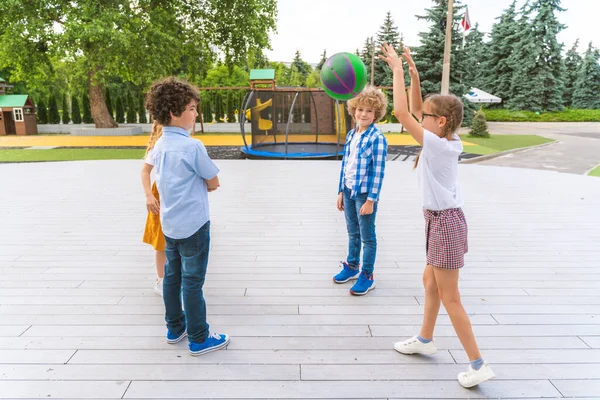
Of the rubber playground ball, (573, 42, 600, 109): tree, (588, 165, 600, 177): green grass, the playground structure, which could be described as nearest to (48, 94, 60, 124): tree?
the playground structure

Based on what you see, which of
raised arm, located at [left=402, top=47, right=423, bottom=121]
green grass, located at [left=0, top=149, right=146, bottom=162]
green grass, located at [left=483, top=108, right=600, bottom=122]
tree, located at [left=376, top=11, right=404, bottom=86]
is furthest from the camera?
green grass, located at [left=483, top=108, right=600, bottom=122]

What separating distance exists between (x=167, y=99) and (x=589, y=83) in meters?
47.7

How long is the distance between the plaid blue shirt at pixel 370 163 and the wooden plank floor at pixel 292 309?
2.72ft

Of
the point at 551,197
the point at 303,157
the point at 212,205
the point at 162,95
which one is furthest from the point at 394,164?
the point at 162,95

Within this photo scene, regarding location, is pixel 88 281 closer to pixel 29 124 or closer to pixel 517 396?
pixel 517 396

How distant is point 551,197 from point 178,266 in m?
6.55

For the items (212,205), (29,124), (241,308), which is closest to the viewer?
(241,308)

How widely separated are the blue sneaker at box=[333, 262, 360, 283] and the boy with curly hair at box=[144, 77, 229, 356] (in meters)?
1.41

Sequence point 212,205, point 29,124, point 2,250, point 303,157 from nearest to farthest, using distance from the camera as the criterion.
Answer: point 2,250 → point 212,205 → point 303,157 → point 29,124

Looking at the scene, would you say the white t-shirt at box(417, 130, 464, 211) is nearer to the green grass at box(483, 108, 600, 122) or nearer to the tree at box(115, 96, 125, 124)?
the tree at box(115, 96, 125, 124)

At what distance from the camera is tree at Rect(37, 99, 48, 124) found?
26219 millimetres

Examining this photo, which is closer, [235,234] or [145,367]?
[145,367]

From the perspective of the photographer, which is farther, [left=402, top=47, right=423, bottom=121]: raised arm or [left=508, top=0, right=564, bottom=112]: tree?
[left=508, top=0, right=564, bottom=112]: tree

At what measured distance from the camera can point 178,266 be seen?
2518 millimetres
